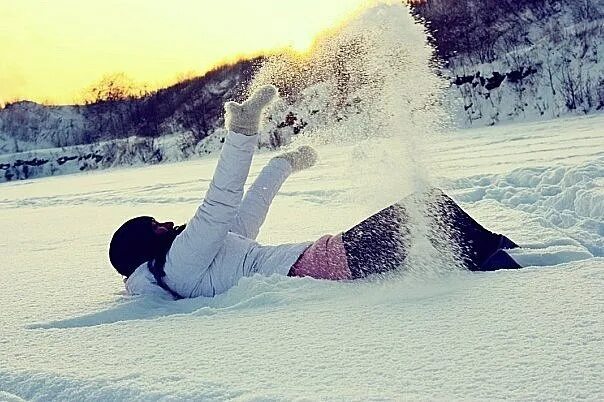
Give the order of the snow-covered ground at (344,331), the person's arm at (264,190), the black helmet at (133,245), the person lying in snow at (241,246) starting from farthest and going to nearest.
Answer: the person's arm at (264,190)
the black helmet at (133,245)
the person lying in snow at (241,246)
the snow-covered ground at (344,331)

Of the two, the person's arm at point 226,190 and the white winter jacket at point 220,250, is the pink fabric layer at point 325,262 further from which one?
the person's arm at point 226,190

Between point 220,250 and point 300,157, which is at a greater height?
point 300,157

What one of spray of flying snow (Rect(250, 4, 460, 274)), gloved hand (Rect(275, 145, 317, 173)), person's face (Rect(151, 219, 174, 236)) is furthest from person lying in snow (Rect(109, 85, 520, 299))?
gloved hand (Rect(275, 145, 317, 173))

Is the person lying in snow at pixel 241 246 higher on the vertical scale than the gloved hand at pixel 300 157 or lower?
lower

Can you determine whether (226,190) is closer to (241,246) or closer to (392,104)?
(241,246)

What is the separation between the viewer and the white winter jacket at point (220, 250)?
2.08m

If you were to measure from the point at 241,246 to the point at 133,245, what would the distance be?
382 mm

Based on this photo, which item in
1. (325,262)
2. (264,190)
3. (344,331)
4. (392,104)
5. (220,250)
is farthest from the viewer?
(264,190)

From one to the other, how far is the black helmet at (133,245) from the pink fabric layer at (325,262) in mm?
533

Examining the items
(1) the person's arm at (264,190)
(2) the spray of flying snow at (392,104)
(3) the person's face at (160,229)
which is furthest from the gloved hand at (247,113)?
(1) the person's arm at (264,190)

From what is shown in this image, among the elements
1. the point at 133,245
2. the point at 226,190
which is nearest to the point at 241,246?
the point at 226,190

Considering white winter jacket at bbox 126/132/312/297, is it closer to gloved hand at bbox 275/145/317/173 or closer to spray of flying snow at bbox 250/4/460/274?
spray of flying snow at bbox 250/4/460/274

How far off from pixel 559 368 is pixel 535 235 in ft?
4.69

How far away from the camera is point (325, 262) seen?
6.84 feet
